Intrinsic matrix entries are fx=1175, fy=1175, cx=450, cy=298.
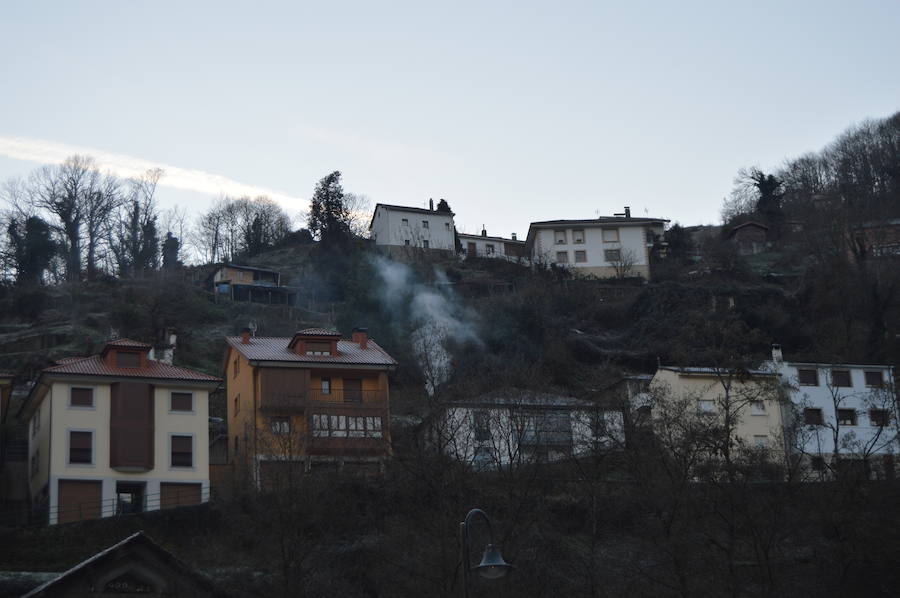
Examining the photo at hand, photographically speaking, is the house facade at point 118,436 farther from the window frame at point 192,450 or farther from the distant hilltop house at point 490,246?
the distant hilltop house at point 490,246

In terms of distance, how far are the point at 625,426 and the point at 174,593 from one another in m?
29.5

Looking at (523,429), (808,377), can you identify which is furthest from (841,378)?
(523,429)

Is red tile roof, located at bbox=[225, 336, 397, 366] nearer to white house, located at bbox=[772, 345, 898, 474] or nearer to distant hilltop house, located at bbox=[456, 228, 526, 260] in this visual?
white house, located at bbox=[772, 345, 898, 474]

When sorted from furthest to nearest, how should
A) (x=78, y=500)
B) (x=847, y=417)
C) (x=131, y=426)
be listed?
1. (x=847, y=417)
2. (x=131, y=426)
3. (x=78, y=500)

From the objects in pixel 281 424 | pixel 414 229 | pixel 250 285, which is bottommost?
pixel 281 424

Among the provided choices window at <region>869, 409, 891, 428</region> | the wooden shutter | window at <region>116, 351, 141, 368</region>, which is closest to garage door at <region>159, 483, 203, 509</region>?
the wooden shutter

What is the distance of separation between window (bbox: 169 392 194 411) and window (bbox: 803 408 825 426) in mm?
30012

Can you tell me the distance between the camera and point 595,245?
96812 mm

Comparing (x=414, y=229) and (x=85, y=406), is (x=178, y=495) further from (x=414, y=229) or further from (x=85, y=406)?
(x=414, y=229)

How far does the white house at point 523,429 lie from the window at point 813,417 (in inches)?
425

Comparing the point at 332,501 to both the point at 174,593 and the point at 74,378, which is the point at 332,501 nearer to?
the point at 74,378

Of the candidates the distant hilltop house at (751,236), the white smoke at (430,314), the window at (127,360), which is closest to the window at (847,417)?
the white smoke at (430,314)

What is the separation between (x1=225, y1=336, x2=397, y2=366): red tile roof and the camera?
55094 millimetres

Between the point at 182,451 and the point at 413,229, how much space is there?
5014cm
